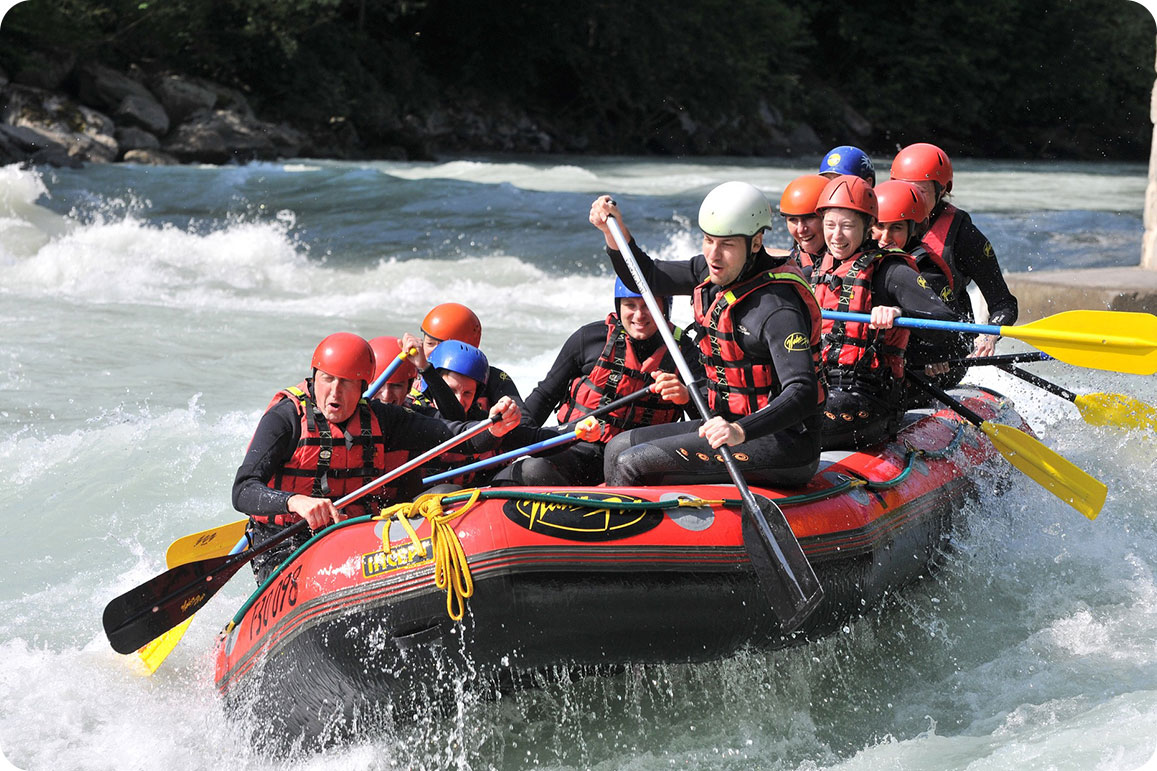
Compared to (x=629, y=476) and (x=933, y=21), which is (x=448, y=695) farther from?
(x=933, y=21)

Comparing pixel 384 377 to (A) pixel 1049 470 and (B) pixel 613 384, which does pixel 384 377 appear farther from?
(A) pixel 1049 470

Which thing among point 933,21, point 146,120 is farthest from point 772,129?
point 146,120

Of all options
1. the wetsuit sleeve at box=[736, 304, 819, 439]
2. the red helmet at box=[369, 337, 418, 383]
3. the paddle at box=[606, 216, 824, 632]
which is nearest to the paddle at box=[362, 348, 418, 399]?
the red helmet at box=[369, 337, 418, 383]

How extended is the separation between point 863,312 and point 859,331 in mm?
75

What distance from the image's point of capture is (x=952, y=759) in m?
3.69

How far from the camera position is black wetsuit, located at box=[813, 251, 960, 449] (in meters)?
4.33

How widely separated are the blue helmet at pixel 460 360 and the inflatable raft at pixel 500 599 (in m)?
0.99

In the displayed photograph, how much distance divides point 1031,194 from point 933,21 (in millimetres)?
12276

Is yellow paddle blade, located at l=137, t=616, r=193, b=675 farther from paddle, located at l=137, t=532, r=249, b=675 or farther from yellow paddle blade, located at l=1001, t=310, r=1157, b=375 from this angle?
yellow paddle blade, located at l=1001, t=310, r=1157, b=375

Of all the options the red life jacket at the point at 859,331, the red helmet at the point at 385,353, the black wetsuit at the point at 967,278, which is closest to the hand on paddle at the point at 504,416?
the red helmet at the point at 385,353

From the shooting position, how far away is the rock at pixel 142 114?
19.2m

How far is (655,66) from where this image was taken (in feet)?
88.2

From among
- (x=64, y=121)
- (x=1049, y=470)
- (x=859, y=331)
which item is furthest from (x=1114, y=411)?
(x=64, y=121)

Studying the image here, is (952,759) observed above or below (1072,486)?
below
